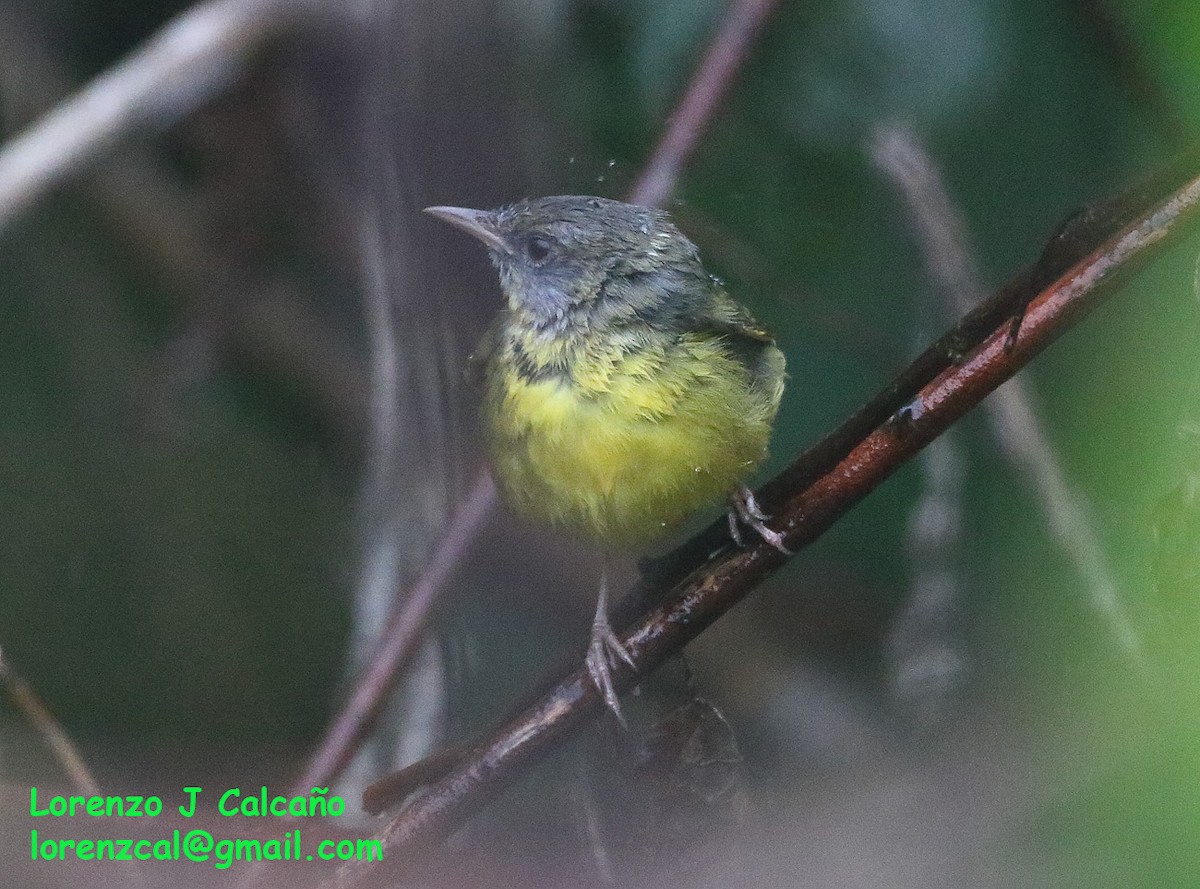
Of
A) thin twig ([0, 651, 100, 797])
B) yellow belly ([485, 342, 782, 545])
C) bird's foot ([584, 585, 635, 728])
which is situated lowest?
bird's foot ([584, 585, 635, 728])

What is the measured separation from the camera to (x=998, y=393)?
9.11ft

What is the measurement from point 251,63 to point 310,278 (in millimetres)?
687

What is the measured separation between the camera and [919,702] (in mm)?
2816

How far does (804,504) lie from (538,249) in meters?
0.98

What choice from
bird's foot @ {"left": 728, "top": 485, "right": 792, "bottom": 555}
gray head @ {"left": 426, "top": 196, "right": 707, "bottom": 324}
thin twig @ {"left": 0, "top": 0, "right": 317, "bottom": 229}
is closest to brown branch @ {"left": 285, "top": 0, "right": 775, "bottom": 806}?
gray head @ {"left": 426, "top": 196, "right": 707, "bottom": 324}

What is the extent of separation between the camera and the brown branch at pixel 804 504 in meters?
1.42

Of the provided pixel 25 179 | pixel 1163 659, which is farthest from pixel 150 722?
pixel 1163 659

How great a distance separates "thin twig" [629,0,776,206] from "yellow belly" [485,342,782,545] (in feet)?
1.64

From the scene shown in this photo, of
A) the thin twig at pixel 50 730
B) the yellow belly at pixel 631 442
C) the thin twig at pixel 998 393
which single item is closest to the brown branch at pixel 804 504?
the yellow belly at pixel 631 442

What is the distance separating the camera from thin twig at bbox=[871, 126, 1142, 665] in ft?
8.57

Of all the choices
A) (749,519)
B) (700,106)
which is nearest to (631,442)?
(749,519)

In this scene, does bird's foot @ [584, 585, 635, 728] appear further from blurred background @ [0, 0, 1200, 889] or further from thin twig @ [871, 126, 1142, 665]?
thin twig @ [871, 126, 1142, 665]

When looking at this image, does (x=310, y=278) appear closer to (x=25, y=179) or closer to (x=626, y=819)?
(x=25, y=179)

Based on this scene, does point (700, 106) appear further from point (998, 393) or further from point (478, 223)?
point (998, 393)
